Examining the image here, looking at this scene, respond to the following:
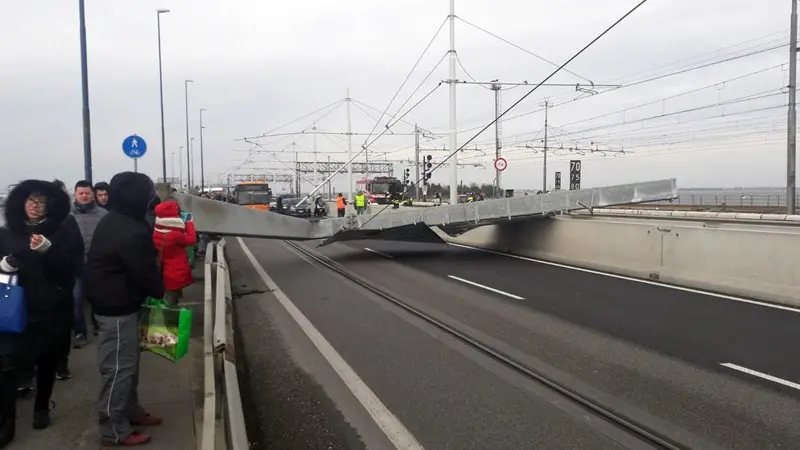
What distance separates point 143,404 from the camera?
5.30 metres

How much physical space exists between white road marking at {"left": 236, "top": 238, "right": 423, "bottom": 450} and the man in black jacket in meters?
1.83

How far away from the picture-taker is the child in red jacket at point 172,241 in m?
6.35

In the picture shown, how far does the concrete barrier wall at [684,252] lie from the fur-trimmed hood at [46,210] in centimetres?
1023

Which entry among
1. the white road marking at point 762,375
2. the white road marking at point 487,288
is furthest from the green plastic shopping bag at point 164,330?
the white road marking at point 487,288

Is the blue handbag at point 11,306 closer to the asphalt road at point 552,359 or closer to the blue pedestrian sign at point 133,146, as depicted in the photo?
the asphalt road at point 552,359

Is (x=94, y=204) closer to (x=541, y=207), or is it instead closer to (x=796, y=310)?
(x=796, y=310)

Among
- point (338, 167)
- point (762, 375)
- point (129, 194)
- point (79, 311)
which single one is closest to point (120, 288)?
point (129, 194)

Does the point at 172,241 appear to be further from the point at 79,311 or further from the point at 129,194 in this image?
the point at 129,194

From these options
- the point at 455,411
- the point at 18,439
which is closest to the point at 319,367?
the point at 455,411

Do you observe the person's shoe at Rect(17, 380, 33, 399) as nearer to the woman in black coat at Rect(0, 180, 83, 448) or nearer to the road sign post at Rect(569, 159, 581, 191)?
the woman in black coat at Rect(0, 180, 83, 448)

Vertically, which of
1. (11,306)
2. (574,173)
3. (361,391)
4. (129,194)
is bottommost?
(361,391)

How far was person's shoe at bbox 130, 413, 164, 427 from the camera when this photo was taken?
475cm

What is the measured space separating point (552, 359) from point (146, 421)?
4253mm

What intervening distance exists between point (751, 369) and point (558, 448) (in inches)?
122
